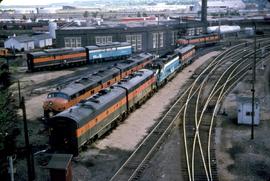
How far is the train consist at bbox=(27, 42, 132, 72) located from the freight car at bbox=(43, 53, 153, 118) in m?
13.9

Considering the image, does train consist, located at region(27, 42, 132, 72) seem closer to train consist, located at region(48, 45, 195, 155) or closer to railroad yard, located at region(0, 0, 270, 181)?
railroad yard, located at region(0, 0, 270, 181)

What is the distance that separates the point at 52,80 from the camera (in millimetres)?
51844

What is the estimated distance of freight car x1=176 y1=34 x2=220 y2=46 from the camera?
7250 centimetres

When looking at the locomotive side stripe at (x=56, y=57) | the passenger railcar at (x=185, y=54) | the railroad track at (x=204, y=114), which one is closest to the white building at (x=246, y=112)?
the railroad track at (x=204, y=114)

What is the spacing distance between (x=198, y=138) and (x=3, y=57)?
49646 mm

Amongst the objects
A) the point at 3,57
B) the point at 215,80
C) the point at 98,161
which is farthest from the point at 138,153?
the point at 3,57

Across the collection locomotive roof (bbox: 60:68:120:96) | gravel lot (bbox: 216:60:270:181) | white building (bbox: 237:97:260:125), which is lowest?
gravel lot (bbox: 216:60:270:181)

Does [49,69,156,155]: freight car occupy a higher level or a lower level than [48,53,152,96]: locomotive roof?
lower

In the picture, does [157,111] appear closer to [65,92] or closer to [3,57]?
[65,92]

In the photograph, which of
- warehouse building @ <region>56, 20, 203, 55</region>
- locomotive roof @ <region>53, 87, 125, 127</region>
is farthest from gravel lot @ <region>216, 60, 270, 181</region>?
warehouse building @ <region>56, 20, 203, 55</region>

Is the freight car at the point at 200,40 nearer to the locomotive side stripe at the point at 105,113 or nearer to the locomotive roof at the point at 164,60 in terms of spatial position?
the locomotive roof at the point at 164,60

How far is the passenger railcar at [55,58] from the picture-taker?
55.6 meters

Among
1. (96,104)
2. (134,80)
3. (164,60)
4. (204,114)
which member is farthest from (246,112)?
(164,60)

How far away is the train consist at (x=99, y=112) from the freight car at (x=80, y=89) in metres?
3.26
